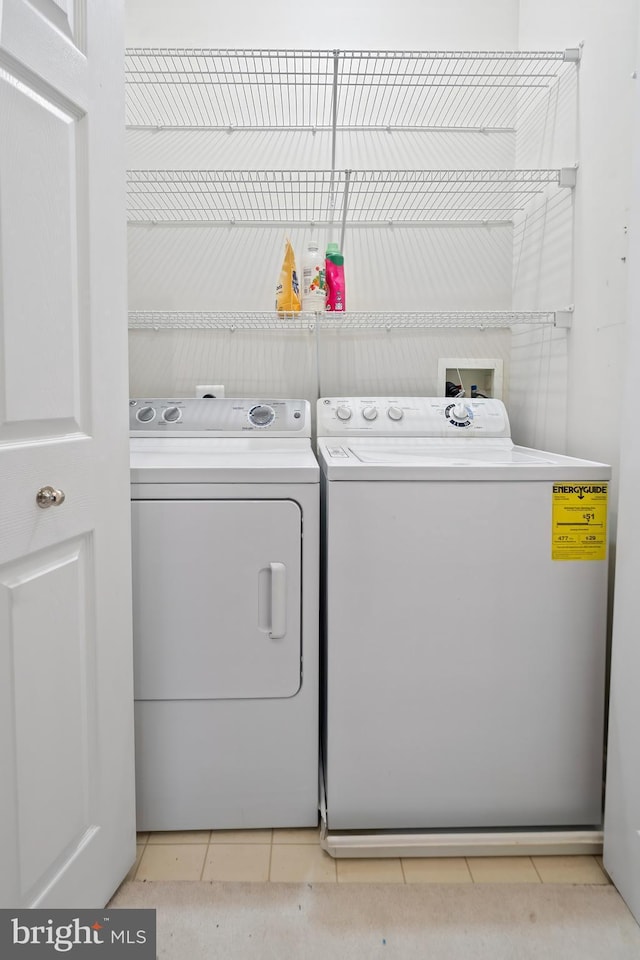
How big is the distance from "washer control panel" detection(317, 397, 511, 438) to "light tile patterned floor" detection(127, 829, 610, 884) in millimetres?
1187

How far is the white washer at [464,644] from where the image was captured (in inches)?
54.4

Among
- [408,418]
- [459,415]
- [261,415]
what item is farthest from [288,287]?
[459,415]

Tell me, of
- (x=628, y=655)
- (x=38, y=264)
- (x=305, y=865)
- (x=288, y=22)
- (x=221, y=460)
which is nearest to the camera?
(x=38, y=264)

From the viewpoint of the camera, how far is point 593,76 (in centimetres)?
167

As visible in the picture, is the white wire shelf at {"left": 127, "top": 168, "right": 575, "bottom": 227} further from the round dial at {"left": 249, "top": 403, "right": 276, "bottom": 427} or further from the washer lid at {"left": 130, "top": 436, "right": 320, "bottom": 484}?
the washer lid at {"left": 130, "top": 436, "right": 320, "bottom": 484}

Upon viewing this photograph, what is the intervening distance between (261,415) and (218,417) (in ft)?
0.46

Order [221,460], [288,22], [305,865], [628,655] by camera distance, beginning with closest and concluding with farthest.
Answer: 1. [628,655]
2. [305,865]
3. [221,460]
4. [288,22]

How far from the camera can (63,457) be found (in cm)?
101

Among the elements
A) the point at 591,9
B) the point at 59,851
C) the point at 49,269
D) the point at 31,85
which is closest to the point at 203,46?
the point at 591,9

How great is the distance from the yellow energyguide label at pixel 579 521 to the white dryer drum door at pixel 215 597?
622mm

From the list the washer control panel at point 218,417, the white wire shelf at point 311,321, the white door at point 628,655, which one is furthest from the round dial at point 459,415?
the white door at point 628,655

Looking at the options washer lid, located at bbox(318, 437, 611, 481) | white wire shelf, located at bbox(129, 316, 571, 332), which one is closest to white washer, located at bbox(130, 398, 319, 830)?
washer lid, located at bbox(318, 437, 611, 481)

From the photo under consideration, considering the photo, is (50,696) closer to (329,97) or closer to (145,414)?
(145,414)

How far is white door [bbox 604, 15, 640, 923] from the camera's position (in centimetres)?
123
